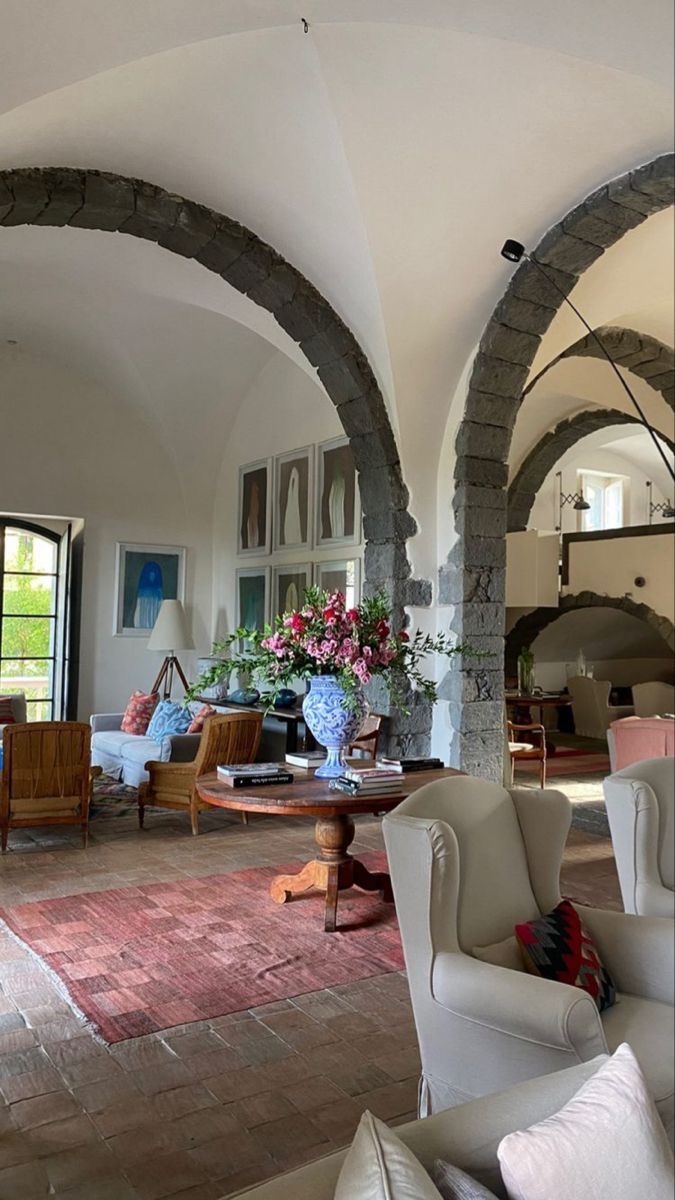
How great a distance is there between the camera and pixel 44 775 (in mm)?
5145

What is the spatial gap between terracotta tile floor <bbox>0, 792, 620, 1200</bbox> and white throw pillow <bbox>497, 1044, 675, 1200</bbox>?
1.22 meters

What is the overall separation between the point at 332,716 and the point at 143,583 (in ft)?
19.7

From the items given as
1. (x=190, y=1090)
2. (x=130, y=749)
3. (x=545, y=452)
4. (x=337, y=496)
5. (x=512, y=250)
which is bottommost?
(x=190, y=1090)

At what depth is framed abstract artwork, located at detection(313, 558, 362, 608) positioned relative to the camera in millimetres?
7523

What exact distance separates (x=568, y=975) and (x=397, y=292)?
14.9 feet

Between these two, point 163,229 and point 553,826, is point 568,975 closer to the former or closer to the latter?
point 553,826

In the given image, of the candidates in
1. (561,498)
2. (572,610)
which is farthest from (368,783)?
(561,498)

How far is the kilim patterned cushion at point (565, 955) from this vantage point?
7.02 ft

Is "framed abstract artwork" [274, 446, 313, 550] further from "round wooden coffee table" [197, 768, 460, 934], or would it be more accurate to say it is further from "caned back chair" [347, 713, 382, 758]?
"round wooden coffee table" [197, 768, 460, 934]

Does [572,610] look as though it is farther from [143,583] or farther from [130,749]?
[130,749]

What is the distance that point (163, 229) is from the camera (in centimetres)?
545

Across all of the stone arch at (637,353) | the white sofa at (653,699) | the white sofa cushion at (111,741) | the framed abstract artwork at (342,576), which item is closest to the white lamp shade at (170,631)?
the white sofa cushion at (111,741)

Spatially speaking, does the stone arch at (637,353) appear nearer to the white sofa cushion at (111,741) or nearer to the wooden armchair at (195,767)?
the wooden armchair at (195,767)

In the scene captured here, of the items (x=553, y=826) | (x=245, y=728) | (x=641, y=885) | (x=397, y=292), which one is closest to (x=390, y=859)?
(x=553, y=826)
